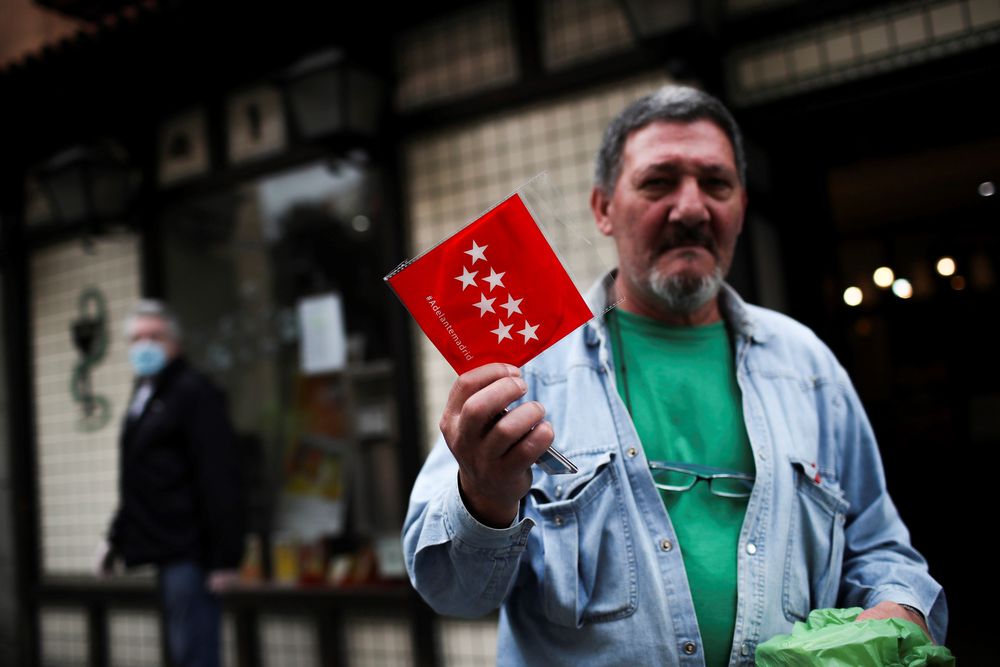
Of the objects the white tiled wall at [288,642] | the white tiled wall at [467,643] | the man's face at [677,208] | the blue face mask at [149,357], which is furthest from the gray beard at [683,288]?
the white tiled wall at [288,642]

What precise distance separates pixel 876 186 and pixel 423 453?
9.39 feet

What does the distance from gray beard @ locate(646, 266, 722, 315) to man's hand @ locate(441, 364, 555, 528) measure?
0.52m

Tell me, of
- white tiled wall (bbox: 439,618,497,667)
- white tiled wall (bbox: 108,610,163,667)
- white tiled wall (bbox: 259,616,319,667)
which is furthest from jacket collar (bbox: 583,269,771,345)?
white tiled wall (bbox: 108,610,163,667)

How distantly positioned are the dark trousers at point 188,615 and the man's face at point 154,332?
50.7 inches

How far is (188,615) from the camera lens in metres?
4.12

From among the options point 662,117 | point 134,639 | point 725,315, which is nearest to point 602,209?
point 662,117

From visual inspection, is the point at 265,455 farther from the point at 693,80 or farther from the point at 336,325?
the point at 693,80

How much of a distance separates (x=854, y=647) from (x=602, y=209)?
3.54 feet

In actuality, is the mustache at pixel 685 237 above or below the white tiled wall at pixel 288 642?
above

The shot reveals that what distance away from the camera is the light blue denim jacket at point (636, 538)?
151 centimetres

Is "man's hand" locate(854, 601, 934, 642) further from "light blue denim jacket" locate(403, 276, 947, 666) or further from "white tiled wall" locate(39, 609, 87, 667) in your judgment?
"white tiled wall" locate(39, 609, 87, 667)

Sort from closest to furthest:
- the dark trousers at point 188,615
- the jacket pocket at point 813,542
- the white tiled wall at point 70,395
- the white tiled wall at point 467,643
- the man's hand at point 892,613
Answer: the man's hand at point 892,613 → the jacket pocket at point 813,542 → the dark trousers at point 188,615 → the white tiled wall at point 467,643 → the white tiled wall at point 70,395

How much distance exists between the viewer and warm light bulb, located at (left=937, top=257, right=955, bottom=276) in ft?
11.6

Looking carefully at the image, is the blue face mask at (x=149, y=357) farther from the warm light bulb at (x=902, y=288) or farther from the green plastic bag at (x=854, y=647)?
the green plastic bag at (x=854, y=647)
